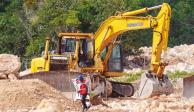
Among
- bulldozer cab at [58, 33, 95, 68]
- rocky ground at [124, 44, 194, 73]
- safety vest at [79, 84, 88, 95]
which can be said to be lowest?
safety vest at [79, 84, 88, 95]

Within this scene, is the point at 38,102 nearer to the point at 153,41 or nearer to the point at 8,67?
the point at 153,41

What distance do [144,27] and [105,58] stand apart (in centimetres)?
183

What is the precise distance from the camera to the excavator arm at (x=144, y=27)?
1966 cm

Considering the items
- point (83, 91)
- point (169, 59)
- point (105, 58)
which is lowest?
point (83, 91)

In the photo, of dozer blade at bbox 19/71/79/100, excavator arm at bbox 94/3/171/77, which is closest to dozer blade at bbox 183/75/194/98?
excavator arm at bbox 94/3/171/77

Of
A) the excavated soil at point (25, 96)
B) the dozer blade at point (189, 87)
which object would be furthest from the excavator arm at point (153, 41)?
the excavated soil at point (25, 96)

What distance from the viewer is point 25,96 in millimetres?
15352

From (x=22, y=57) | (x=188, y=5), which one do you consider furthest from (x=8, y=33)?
(x=188, y=5)

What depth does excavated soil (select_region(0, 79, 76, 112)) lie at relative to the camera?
14867mm

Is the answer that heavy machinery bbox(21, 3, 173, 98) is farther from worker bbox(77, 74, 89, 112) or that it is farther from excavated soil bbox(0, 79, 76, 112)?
worker bbox(77, 74, 89, 112)

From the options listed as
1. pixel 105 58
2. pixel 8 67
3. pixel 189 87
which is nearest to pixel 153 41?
pixel 105 58

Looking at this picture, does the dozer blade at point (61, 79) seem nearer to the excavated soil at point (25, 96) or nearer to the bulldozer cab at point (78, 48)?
the bulldozer cab at point (78, 48)

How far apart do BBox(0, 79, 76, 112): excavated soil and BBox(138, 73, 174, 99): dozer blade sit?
361 cm

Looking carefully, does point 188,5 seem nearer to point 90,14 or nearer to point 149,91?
point 90,14
